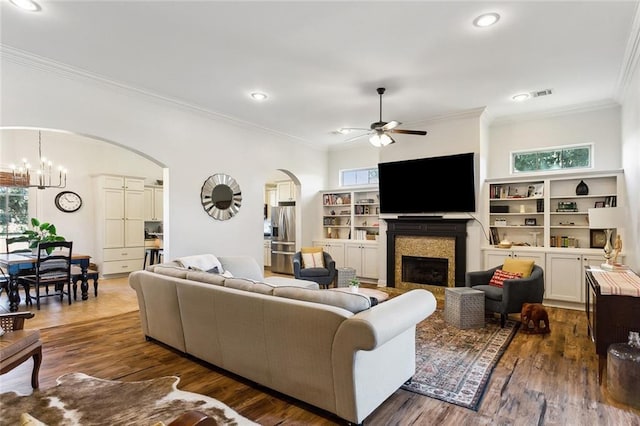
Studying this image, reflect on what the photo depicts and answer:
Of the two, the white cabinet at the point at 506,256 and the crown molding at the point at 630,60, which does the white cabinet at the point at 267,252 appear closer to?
the white cabinet at the point at 506,256

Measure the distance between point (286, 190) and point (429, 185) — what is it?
4.02 meters

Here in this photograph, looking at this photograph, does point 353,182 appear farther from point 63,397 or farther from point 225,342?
point 63,397

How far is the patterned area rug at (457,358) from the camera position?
8.79 ft

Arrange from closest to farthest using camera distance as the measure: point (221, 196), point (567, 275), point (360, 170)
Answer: point (567, 275), point (221, 196), point (360, 170)

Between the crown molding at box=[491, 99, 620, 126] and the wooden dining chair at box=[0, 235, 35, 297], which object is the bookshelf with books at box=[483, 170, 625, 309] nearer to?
the crown molding at box=[491, 99, 620, 126]

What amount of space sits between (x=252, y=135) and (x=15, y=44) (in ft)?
11.2

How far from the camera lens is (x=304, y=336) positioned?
233cm

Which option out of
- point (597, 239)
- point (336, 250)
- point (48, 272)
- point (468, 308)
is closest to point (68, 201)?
point (48, 272)

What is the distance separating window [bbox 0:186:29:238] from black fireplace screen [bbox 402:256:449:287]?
7.90m

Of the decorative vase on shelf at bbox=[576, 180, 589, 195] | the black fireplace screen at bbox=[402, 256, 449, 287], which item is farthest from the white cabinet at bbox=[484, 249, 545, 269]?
the decorative vase on shelf at bbox=[576, 180, 589, 195]

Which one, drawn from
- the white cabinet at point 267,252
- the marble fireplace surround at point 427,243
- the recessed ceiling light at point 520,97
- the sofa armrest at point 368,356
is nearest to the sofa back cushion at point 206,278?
the sofa armrest at point 368,356

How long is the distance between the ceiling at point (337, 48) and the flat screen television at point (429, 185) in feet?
3.62

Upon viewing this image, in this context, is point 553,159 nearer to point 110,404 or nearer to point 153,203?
point 110,404

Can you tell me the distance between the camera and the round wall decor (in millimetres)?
5468
